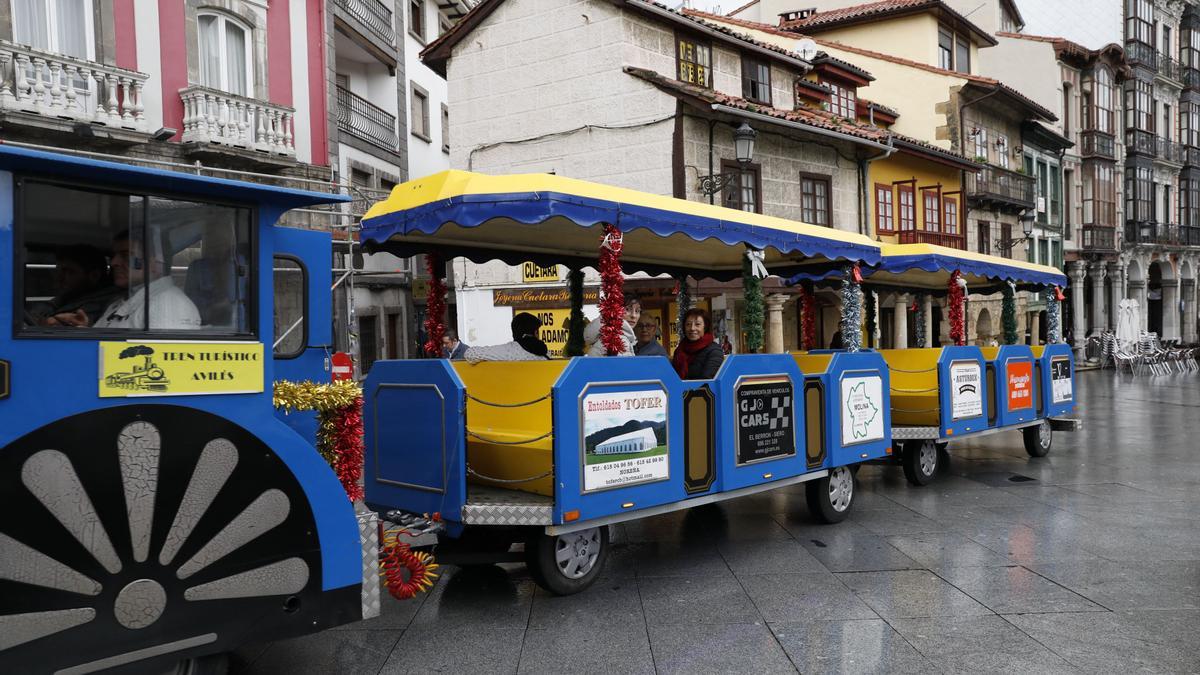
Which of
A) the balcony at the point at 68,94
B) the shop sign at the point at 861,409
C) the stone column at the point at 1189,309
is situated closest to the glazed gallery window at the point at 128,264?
the shop sign at the point at 861,409

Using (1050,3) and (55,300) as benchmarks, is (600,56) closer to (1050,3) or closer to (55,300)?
(55,300)

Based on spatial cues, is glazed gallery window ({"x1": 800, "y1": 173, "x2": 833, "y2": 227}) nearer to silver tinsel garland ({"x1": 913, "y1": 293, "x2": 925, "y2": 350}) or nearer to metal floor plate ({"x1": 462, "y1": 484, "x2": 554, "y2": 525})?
silver tinsel garland ({"x1": 913, "y1": 293, "x2": 925, "y2": 350})

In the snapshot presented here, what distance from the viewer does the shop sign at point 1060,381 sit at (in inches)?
490

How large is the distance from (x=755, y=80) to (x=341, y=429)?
19.5 meters

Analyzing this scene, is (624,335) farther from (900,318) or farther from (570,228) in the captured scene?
(900,318)

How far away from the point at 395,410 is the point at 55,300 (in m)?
2.98

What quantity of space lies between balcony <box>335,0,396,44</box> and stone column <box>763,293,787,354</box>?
1209 centimetres

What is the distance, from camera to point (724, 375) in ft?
22.4

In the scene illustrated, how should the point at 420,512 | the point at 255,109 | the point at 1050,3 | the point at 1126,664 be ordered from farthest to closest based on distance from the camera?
the point at 1050,3
the point at 255,109
the point at 420,512
the point at 1126,664

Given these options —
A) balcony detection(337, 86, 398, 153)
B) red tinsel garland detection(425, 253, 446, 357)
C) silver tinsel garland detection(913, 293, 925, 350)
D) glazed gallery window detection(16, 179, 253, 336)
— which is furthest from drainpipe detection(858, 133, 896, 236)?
glazed gallery window detection(16, 179, 253, 336)

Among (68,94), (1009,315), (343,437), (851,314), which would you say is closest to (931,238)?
(1009,315)

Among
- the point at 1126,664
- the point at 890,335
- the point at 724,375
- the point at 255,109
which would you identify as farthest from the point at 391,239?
the point at 890,335

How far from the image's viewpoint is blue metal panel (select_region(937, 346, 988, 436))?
395 inches

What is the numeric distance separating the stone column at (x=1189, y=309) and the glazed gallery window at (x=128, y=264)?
183 ft
